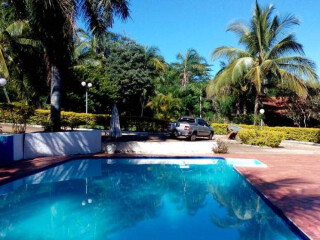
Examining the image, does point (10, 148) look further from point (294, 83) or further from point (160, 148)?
point (294, 83)

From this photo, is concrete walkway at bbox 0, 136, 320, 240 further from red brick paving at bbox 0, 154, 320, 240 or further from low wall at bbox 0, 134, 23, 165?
low wall at bbox 0, 134, 23, 165

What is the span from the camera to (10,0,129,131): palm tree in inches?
437

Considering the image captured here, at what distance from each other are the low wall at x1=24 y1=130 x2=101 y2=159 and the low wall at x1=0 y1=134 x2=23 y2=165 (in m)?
0.36

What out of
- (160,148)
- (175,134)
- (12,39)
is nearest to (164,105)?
(175,134)

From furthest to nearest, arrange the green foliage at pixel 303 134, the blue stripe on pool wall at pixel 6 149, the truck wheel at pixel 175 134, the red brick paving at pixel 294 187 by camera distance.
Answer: the green foliage at pixel 303 134 → the truck wheel at pixel 175 134 → the blue stripe on pool wall at pixel 6 149 → the red brick paving at pixel 294 187

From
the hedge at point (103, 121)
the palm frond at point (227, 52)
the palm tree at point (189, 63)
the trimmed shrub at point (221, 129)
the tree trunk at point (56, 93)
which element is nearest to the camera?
the tree trunk at point (56, 93)

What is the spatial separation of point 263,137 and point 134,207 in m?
13.0

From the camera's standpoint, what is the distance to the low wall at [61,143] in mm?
11509

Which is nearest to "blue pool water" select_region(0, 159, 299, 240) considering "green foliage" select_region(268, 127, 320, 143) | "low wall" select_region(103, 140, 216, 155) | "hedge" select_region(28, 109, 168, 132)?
"low wall" select_region(103, 140, 216, 155)

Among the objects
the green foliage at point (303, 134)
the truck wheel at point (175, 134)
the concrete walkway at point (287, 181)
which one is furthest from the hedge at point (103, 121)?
the green foliage at point (303, 134)

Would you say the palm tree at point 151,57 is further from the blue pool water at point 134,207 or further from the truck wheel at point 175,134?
the blue pool water at point 134,207

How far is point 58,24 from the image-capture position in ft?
39.5

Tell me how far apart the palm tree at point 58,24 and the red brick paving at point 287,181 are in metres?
3.95

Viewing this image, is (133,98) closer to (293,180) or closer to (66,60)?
(66,60)
